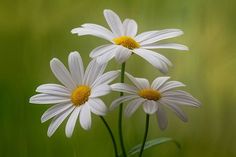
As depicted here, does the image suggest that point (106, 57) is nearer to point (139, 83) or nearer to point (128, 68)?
point (139, 83)

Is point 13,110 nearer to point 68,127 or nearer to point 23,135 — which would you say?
point 23,135

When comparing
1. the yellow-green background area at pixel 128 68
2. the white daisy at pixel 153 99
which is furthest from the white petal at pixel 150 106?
the yellow-green background area at pixel 128 68

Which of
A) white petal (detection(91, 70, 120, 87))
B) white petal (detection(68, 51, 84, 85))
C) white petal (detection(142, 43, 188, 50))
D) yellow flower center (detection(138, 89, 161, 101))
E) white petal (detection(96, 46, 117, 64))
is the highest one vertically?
white petal (detection(142, 43, 188, 50))

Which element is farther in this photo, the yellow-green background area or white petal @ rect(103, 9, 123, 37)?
the yellow-green background area

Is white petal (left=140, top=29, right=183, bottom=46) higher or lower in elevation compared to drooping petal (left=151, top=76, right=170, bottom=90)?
higher

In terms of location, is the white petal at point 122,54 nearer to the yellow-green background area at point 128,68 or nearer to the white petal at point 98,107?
the white petal at point 98,107

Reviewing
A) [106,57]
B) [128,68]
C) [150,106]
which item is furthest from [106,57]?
[128,68]

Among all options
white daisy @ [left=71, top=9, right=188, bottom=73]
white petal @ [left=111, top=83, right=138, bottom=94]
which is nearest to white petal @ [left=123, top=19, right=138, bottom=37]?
white daisy @ [left=71, top=9, right=188, bottom=73]

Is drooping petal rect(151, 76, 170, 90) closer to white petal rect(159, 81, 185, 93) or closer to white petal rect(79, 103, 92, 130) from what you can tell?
white petal rect(159, 81, 185, 93)
